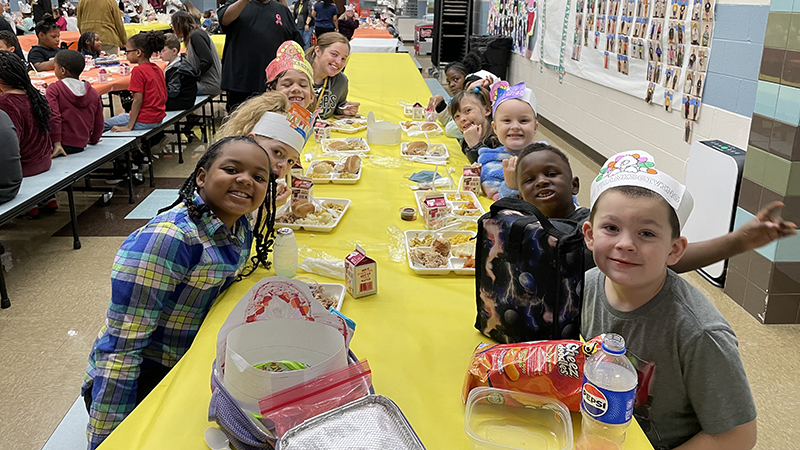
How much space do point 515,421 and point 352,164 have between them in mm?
2017

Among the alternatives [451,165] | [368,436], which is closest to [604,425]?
[368,436]

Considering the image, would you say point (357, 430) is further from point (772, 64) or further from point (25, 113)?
point (25, 113)

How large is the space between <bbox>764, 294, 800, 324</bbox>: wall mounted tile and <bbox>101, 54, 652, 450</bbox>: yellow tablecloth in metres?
2.09

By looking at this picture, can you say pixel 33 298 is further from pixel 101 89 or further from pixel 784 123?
pixel 784 123

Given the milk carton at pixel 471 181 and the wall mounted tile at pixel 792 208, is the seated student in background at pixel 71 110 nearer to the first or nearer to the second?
the milk carton at pixel 471 181

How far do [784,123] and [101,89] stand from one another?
5.50 meters

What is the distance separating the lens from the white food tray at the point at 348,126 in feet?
13.1

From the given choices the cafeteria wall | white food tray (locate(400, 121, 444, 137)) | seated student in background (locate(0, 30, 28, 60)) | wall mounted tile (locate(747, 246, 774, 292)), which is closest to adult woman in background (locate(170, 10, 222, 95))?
seated student in background (locate(0, 30, 28, 60))

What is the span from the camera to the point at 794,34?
9.26 ft

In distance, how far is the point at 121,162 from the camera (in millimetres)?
5539

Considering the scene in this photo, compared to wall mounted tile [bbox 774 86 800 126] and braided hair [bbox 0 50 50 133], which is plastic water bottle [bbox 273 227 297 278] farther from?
braided hair [bbox 0 50 50 133]

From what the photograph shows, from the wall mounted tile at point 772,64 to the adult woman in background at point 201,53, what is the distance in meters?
5.22

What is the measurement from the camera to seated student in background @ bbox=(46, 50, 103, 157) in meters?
4.19

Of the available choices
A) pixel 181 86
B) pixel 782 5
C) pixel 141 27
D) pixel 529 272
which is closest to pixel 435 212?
pixel 529 272
